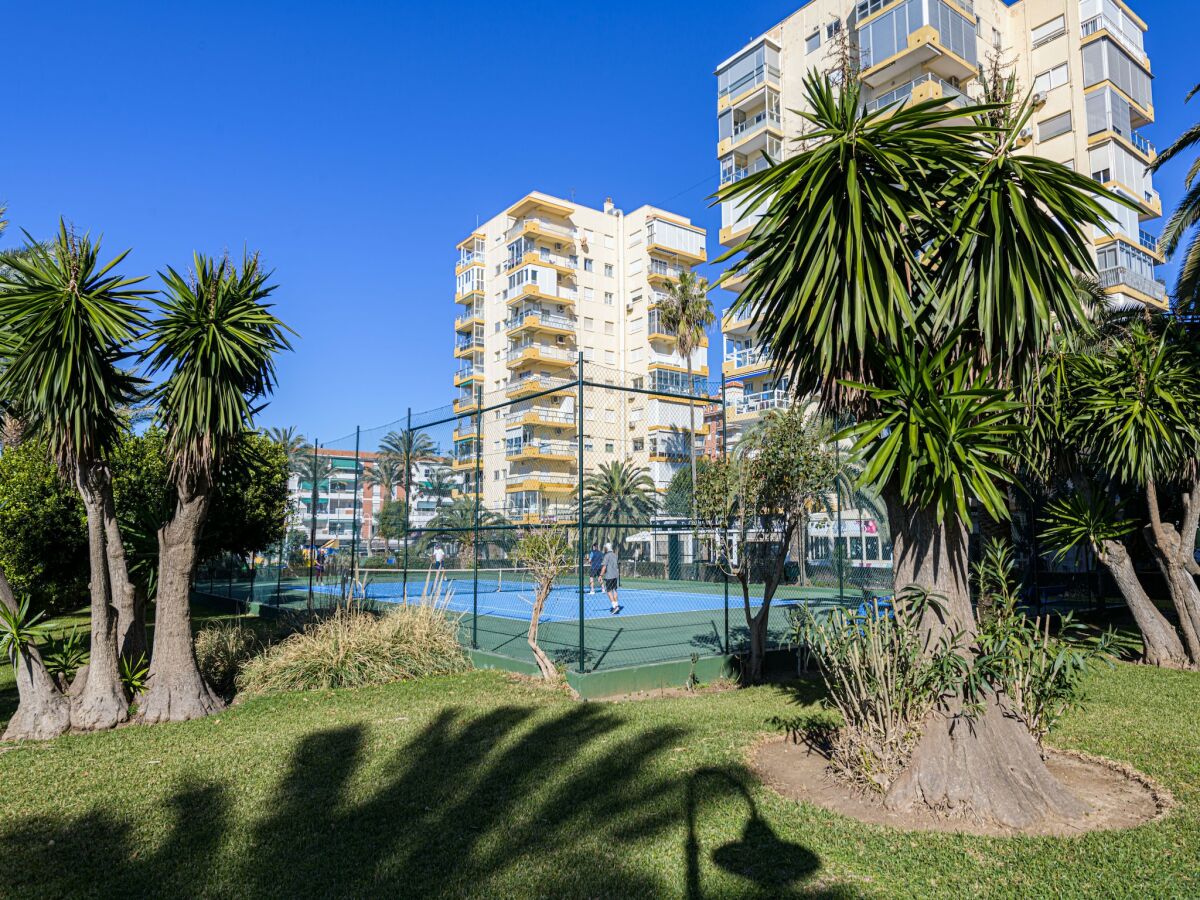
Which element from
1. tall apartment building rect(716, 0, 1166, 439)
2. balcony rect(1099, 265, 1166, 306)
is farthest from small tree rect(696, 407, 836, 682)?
balcony rect(1099, 265, 1166, 306)

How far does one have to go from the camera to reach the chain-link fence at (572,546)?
11.5 metres

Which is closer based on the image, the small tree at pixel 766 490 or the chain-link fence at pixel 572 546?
the small tree at pixel 766 490

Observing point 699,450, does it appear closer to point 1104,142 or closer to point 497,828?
point 1104,142

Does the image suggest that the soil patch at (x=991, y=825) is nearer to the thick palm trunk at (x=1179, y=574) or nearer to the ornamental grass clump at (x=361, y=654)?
the ornamental grass clump at (x=361, y=654)

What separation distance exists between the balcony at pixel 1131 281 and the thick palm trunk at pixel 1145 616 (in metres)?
24.7

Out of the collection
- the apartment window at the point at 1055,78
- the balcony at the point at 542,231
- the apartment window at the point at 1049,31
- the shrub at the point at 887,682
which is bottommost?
the shrub at the point at 887,682

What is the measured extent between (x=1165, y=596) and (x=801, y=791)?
61.7 ft

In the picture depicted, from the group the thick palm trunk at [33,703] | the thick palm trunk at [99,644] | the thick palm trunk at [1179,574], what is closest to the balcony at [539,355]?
the thick palm trunk at [1179,574]

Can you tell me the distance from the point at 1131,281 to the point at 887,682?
3504 centimetres

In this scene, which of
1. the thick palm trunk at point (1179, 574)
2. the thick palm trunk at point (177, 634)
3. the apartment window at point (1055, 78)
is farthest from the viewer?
the apartment window at point (1055, 78)

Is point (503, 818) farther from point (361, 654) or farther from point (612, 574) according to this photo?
point (612, 574)

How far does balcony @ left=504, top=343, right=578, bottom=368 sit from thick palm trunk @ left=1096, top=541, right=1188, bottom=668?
44.3 m

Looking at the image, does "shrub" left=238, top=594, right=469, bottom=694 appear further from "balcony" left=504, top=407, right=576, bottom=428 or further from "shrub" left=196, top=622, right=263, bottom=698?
"balcony" left=504, top=407, right=576, bottom=428

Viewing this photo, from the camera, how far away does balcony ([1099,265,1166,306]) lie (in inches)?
1282
